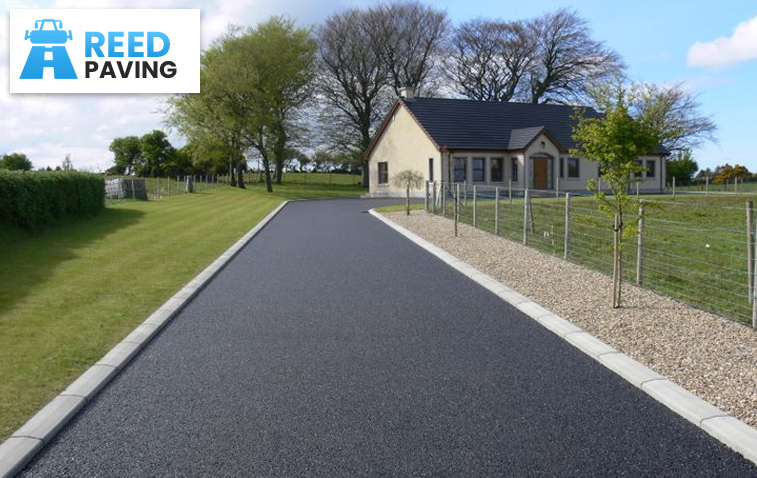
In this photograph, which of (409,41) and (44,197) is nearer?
(44,197)

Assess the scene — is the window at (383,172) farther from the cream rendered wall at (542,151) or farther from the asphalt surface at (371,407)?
the asphalt surface at (371,407)

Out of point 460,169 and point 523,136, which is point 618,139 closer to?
point 460,169

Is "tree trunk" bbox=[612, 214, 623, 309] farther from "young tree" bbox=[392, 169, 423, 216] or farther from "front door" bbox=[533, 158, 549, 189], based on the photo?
"front door" bbox=[533, 158, 549, 189]

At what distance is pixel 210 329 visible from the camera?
741 cm

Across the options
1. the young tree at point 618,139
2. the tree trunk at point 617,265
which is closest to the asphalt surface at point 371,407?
the tree trunk at point 617,265

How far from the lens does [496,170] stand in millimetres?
39000

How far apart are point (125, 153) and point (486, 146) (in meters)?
49.4

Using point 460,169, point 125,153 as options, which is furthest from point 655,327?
point 125,153

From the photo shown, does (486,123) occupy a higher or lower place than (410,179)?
higher

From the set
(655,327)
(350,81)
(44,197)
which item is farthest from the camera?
(350,81)

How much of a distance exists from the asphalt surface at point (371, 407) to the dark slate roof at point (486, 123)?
101ft

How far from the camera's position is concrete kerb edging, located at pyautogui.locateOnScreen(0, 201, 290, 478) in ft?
13.4

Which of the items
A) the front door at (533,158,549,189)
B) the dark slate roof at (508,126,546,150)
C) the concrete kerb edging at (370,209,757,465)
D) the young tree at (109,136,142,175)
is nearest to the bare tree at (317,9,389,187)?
the dark slate roof at (508,126,546,150)

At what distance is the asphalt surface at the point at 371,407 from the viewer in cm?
398
